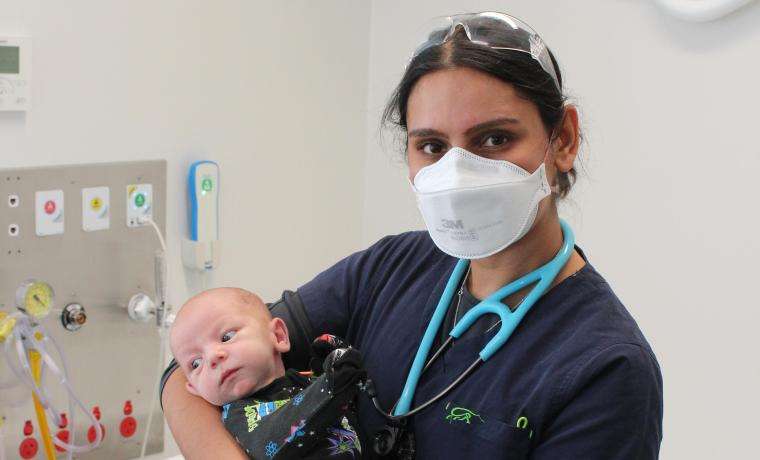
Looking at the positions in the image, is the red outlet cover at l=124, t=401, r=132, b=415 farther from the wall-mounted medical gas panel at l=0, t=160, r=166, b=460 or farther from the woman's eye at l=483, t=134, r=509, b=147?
the woman's eye at l=483, t=134, r=509, b=147

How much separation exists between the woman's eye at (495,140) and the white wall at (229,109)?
1.15 meters

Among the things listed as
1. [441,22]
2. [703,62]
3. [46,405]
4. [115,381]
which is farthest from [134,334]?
[703,62]

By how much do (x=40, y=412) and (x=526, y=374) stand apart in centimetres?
125

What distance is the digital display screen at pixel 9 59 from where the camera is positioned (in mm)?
1908

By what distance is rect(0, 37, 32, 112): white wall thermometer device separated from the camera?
191 centimetres

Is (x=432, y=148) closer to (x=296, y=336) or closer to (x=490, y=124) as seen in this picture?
(x=490, y=124)

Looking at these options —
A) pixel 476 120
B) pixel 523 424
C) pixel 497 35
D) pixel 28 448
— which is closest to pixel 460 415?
pixel 523 424

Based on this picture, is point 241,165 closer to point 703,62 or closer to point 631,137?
point 631,137

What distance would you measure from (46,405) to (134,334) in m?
0.27

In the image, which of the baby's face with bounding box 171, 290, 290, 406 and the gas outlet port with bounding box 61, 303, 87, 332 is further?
the gas outlet port with bounding box 61, 303, 87, 332

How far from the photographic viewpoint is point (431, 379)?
4.39 ft

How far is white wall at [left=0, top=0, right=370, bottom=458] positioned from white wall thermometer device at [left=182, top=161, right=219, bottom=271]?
0.10 feet

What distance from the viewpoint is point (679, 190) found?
1.99 metres

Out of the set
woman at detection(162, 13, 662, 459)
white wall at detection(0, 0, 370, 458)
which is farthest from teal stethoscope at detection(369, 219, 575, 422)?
white wall at detection(0, 0, 370, 458)
